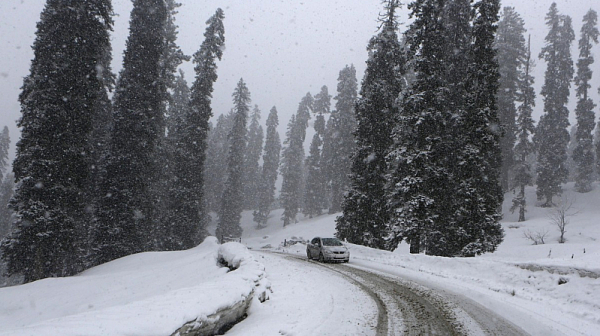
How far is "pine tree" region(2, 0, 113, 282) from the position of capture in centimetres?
1956

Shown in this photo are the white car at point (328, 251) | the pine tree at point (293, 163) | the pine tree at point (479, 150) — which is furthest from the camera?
the pine tree at point (293, 163)

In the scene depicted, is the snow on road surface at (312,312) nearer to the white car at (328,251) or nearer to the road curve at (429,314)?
the road curve at (429,314)

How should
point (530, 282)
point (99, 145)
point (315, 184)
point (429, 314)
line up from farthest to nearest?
point (315, 184) → point (99, 145) → point (530, 282) → point (429, 314)

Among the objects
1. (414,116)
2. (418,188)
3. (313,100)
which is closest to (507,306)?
(418,188)

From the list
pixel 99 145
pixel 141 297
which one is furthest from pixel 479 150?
pixel 99 145

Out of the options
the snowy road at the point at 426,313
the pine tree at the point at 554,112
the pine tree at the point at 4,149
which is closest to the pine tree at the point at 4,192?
the pine tree at the point at 4,149

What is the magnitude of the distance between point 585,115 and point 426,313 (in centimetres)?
5016

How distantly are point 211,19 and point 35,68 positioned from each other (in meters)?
21.1

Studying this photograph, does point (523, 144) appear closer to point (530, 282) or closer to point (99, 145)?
point (530, 282)

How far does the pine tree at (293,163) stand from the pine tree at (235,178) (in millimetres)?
9830

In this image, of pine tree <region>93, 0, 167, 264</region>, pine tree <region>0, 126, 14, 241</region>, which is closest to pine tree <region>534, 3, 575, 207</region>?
pine tree <region>93, 0, 167, 264</region>

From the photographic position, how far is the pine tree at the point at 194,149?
36.1m

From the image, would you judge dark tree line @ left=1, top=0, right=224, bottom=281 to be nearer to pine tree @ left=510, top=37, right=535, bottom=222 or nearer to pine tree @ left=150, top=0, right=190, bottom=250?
pine tree @ left=150, top=0, right=190, bottom=250

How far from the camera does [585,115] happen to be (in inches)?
1735
